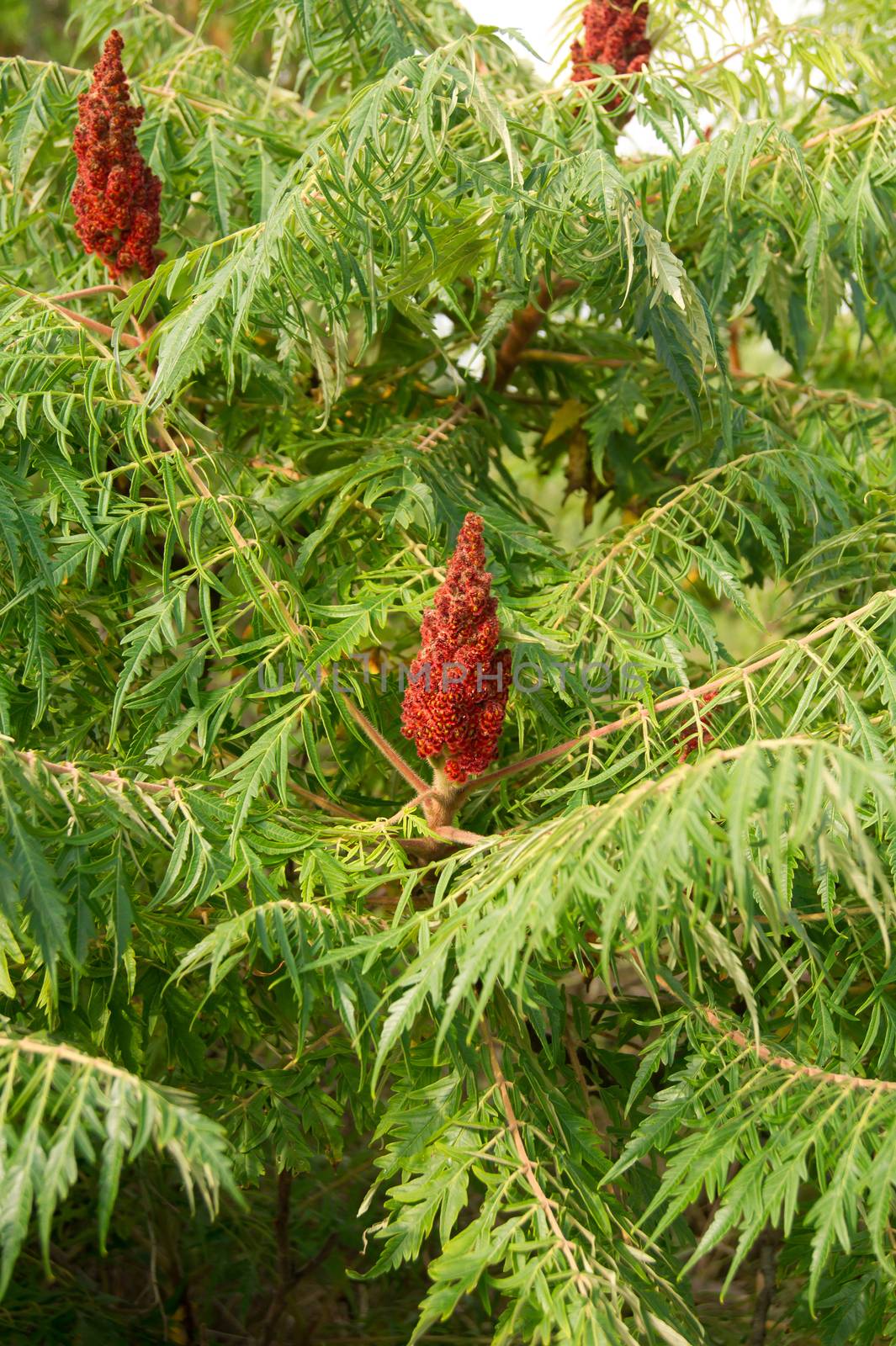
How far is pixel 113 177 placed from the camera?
80.4 inches

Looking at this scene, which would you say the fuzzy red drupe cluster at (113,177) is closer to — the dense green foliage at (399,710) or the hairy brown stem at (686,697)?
the dense green foliage at (399,710)

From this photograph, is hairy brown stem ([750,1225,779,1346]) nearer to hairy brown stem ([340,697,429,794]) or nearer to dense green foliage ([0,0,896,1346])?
dense green foliage ([0,0,896,1346])

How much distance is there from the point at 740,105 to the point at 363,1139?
2679 millimetres

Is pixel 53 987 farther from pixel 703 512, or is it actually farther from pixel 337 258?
pixel 703 512

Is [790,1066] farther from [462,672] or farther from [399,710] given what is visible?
[399,710]

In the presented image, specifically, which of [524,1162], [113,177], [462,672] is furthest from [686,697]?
[113,177]

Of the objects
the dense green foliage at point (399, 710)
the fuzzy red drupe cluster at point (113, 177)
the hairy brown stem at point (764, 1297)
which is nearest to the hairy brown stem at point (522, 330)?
the dense green foliage at point (399, 710)

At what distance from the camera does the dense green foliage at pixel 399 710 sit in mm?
1447

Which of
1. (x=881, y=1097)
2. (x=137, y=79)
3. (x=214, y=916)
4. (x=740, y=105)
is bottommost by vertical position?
(x=881, y=1097)

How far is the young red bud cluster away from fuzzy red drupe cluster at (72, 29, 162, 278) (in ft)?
3.01

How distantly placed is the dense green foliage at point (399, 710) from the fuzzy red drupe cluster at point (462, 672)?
0.10 metres

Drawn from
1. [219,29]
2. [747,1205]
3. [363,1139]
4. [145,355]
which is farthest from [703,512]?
[219,29]

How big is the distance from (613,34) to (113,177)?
1.09 meters

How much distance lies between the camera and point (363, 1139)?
134 inches
